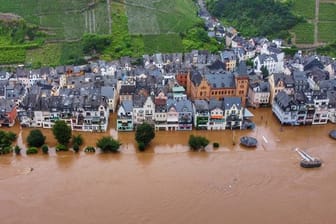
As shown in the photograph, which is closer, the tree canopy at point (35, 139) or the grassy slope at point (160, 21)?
the tree canopy at point (35, 139)

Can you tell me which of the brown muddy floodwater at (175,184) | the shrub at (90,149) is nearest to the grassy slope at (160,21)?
the brown muddy floodwater at (175,184)

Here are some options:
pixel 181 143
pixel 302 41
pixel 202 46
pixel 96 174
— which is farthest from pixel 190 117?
pixel 302 41

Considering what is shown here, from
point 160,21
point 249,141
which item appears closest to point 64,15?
point 160,21

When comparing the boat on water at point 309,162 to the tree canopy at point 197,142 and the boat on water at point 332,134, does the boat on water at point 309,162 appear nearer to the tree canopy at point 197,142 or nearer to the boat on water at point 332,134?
the boat on water at point 332,134

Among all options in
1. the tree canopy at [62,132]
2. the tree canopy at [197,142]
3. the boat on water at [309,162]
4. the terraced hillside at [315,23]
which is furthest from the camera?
the terraced hillside at [315,23]

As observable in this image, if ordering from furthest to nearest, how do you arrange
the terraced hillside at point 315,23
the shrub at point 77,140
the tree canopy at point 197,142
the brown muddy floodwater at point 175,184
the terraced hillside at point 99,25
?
the terraced hillside at point 315,23
the terraced hillside at point 99,25
the shrub at point 77,140
the tree canopy at point 197,142
the brown muddy floodwater at point 175,184

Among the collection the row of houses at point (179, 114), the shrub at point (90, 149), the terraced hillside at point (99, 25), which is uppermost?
the terraced hillside at point (99, 25)
